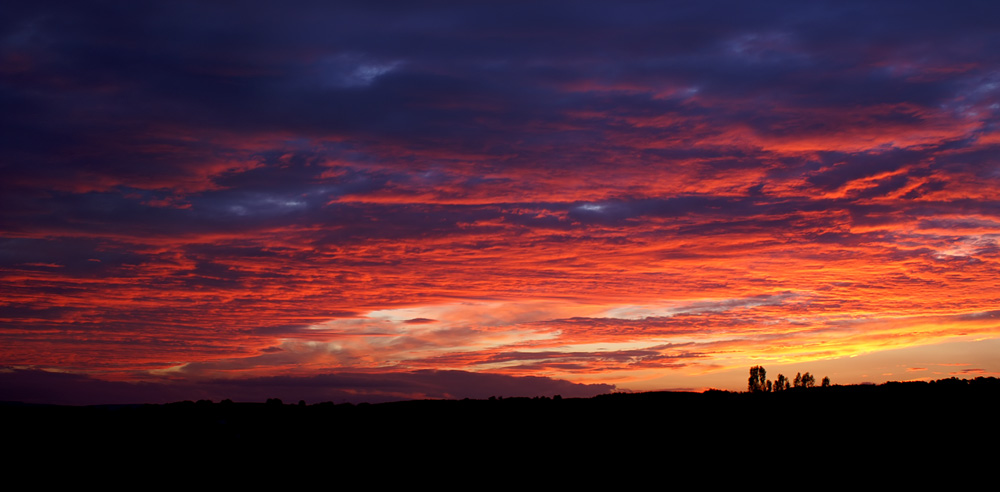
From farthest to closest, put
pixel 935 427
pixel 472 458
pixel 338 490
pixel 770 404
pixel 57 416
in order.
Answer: pixel 770 404 < pixel 57 416 < pixel 935 427 < pixel 472 458 < pixel 338 490

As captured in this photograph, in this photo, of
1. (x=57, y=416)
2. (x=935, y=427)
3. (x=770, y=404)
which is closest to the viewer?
(x=935, y=427)

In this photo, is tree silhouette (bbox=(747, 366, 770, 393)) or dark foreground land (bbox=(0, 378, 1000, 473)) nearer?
dark foreground land (bbox=(0, 378, 1000, 473))

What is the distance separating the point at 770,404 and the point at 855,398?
492 centimetres

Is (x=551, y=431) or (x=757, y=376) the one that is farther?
(x=757, y=376)

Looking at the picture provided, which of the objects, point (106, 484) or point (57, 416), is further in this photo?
point (57, 416)

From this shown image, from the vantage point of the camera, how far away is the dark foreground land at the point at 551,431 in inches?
1148

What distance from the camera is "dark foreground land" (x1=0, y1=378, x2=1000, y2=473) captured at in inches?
1148

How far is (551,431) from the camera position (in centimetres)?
3312

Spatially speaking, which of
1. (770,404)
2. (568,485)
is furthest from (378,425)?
(770,404)

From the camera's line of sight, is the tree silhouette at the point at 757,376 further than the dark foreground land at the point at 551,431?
Yes

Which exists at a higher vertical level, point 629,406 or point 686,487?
point 629,406

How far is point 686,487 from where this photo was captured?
84.4 feet

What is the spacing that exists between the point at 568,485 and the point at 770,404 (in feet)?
57.9

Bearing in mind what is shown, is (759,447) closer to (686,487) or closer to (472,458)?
(686,487)
